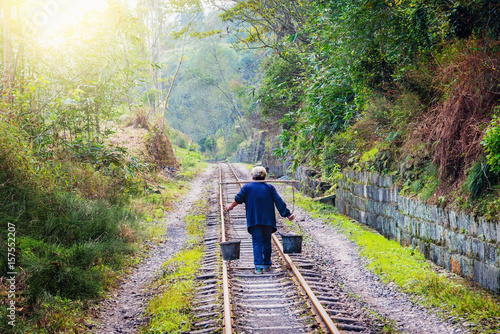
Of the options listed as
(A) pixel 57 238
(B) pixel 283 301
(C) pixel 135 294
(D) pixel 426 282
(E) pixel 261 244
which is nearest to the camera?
(B) pixel 283 301

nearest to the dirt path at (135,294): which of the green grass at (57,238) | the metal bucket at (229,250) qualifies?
the green grass at (57,238)

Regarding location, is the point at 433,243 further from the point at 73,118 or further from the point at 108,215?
the point at 73,118

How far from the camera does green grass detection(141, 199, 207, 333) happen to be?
18.7ft

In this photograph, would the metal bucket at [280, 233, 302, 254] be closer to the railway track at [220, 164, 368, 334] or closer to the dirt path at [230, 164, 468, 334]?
the railway track at [220, 164, 368, 334]

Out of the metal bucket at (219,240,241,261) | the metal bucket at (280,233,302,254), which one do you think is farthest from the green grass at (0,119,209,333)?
the metal bucket at (280,233,302,254)

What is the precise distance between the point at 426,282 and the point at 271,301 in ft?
9.07

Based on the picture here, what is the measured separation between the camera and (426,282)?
6.95 m

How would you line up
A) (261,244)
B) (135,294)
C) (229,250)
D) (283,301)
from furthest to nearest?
(261,244) → (229,250) → (135,294) → (283,301)

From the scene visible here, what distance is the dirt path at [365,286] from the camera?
18.5ft

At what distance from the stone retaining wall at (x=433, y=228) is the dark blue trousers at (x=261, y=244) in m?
3.25

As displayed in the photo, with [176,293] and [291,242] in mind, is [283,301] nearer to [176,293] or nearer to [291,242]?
[291,242]

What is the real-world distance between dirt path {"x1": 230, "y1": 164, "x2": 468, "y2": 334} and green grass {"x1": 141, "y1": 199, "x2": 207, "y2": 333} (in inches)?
107

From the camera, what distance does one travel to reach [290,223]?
12812mm

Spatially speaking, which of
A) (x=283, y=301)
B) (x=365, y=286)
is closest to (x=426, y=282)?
(x=365, y=286)
